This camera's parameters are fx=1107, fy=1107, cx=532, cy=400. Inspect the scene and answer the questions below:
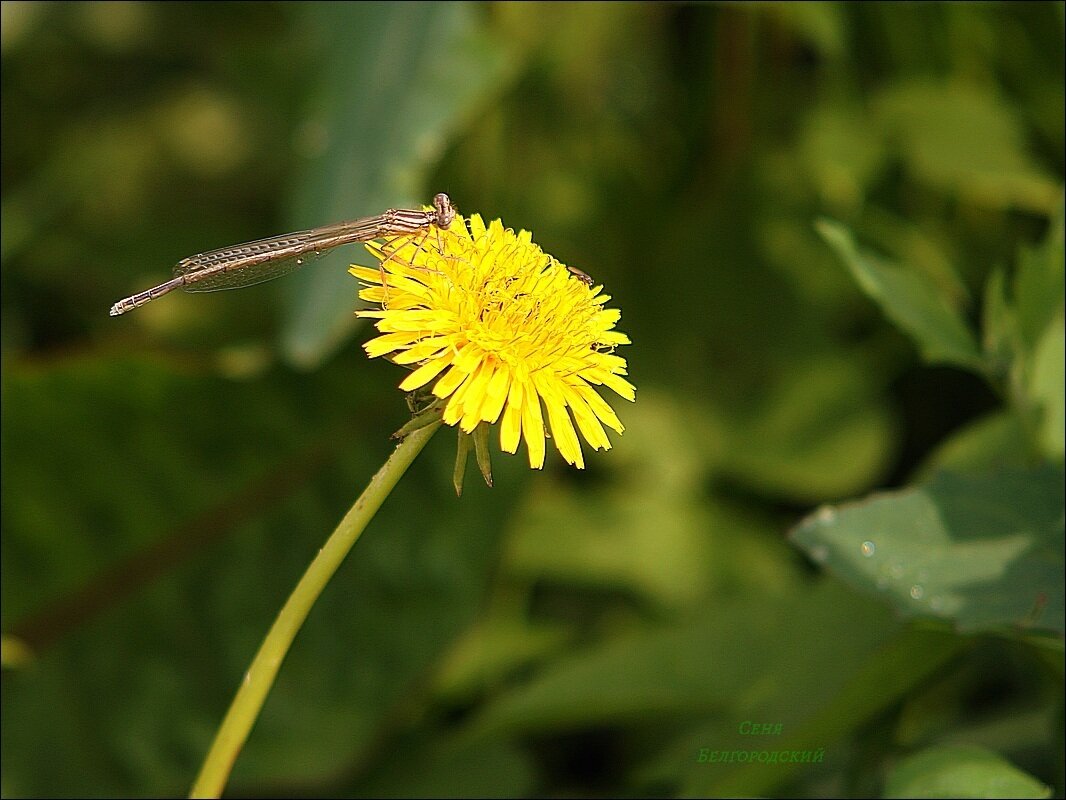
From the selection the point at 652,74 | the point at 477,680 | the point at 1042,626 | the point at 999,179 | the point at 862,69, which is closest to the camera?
the point at 1042,626

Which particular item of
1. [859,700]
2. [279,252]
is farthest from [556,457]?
[279,252]

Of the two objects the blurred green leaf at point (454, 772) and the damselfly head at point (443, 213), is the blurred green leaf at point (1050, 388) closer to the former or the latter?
the damselfly head at point (443, 213)

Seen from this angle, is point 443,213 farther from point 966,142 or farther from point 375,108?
point 966,142

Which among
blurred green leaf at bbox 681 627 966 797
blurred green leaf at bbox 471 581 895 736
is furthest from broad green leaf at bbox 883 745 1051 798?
blurred green leaf at bbox 471 581 895 736

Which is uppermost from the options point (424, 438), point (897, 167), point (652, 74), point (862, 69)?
point (652, 74)

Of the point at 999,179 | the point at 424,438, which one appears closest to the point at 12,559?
A: the point at 424,438

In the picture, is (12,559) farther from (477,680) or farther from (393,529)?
(477,680)
